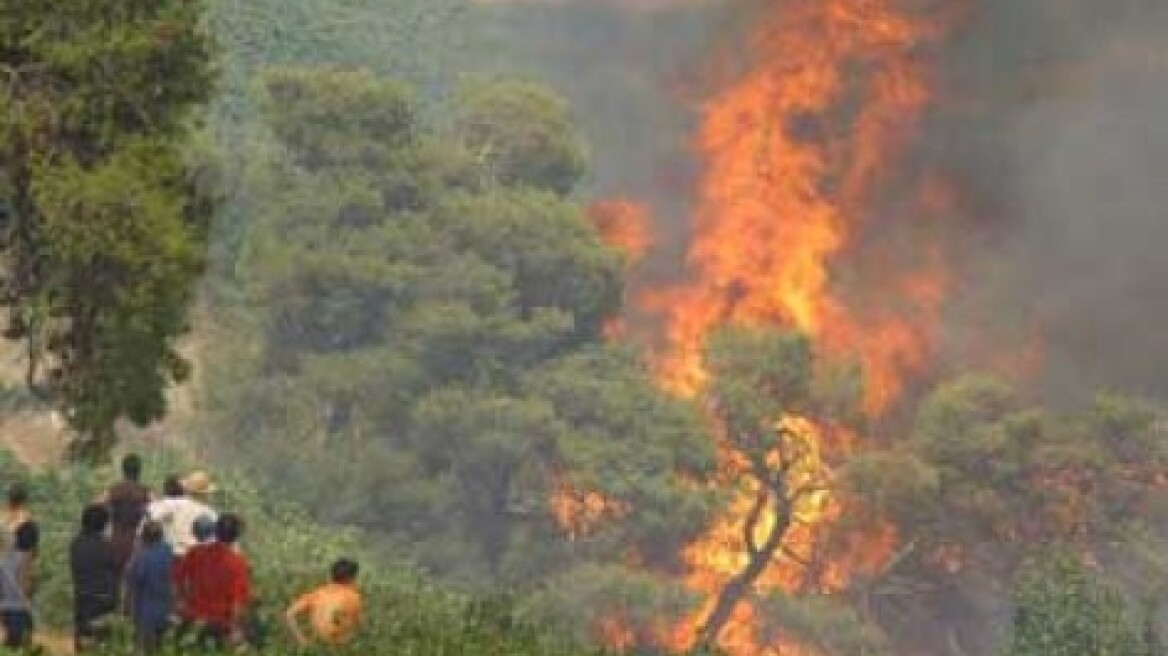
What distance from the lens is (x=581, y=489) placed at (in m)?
44.7

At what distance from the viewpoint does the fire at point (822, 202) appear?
55562 mm

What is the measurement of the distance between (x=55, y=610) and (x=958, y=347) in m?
35.9

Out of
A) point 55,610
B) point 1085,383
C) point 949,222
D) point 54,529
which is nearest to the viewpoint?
point 55,610

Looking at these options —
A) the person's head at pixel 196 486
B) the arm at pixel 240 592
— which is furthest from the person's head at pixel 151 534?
the person's head at pixel 196 486

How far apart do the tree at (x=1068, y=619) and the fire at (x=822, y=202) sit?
12.3 metres

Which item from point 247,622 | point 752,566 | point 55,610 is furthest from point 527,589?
point 247,622

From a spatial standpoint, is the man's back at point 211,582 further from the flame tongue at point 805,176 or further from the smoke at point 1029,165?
the smoke at point 1029,165

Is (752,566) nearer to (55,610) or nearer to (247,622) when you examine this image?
(55,610)

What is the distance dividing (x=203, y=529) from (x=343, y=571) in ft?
3.83

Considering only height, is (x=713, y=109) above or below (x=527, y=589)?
above

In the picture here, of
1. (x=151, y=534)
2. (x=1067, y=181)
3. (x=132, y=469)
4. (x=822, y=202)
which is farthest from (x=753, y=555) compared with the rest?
(x=151, y=534)

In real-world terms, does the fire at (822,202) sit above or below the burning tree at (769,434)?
above

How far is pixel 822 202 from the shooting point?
57000mm

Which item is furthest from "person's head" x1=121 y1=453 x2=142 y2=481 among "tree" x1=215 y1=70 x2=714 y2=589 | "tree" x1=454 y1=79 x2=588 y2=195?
"tree" x1=454 y1=79 x2=588 y2=195
